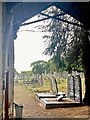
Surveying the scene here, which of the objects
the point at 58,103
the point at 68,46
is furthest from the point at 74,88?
the point at 68,46

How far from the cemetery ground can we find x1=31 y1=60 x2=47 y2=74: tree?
12.8 inches

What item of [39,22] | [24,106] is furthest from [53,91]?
[39,22]

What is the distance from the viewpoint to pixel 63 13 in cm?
438

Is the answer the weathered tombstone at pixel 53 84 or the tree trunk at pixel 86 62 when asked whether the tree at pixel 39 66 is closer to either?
the weathered tombstone at pixel 53 84

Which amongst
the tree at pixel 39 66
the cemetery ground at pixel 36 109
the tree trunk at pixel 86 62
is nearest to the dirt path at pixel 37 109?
the cemetery ground at pixel 36 109

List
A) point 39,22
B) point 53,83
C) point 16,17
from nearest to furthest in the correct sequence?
1. point 16,17
2. point 53,83
3. point 39,22

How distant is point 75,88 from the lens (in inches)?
197

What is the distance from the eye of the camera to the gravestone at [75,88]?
15.8 feet

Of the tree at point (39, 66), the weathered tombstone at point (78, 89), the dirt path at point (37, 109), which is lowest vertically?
the dirt path at point (37, 109)

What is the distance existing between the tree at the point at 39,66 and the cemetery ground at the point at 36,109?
324mm

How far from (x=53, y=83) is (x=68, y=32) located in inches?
40.5

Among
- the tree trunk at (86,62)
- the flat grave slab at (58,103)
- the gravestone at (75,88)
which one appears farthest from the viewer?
the gravestone at (75,88)

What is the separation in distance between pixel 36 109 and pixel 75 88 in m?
0.94

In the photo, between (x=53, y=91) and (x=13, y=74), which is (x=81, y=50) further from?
(x=13, y=74)
